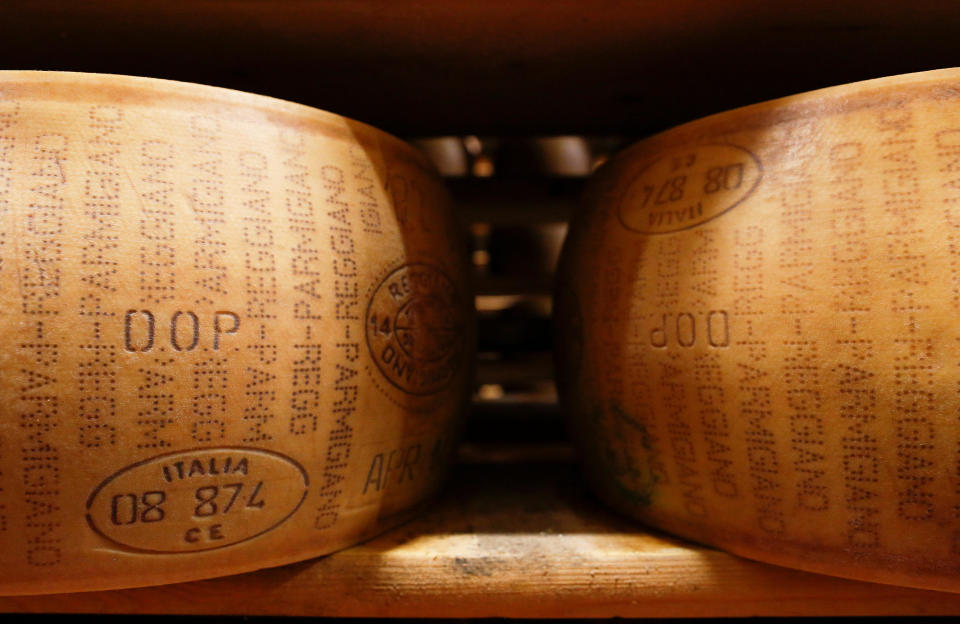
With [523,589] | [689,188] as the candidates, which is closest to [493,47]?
[689,188]

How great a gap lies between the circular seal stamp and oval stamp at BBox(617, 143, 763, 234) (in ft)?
0.65

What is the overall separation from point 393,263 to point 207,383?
0.18 meters

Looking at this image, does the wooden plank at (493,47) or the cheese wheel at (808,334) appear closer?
the cheese wheel at (808,334)

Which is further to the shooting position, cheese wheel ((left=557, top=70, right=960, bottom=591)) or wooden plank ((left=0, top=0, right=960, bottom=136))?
wooden plank ((left=0, top=0, right=960, bottom=136))

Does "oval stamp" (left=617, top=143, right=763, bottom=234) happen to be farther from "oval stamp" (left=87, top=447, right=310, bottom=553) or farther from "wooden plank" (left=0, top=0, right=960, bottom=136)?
"oval stamp" (left=87, top=447, right=310, bottom=553)

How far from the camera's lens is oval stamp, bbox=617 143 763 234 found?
482 mm

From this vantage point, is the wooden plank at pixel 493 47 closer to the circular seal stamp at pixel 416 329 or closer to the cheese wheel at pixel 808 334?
the cheese wheel at pixel 808 334

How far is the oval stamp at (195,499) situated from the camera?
0.41m

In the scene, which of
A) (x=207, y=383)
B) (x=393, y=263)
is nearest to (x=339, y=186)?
(x=393, y=263)

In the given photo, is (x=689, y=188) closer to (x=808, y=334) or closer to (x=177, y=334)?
(x=808, y=334)

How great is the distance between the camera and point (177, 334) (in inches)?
15.9

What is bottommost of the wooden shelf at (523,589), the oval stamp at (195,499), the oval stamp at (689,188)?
the wooden shelf at (523,589)

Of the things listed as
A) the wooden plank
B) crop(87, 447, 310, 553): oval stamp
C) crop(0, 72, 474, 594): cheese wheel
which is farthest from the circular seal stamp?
the wooden plank

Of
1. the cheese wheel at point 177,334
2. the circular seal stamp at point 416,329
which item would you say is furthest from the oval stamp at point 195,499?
the circular seal stamp at point 416,329
